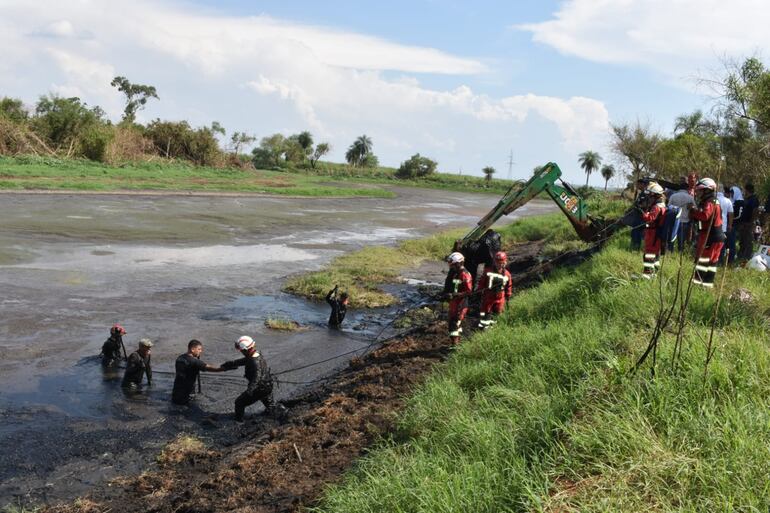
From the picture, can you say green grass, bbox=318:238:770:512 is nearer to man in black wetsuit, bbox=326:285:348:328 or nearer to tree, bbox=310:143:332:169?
man in black wetsuit, bbox=326:285:348:328

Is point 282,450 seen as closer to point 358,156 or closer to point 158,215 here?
point 158,215

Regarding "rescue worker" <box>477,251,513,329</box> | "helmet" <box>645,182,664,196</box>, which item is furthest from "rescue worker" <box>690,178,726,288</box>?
"rescue worker" <box>477,251,513,329</box>

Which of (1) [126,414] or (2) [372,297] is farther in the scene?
(2) [372,297]

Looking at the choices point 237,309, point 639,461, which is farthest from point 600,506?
point 237,309

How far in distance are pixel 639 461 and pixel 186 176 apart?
59405 millimetres

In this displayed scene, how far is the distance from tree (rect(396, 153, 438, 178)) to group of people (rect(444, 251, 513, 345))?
101 m

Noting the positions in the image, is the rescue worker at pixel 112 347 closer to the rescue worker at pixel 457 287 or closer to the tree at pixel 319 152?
the rescue worker at pixel 457 287

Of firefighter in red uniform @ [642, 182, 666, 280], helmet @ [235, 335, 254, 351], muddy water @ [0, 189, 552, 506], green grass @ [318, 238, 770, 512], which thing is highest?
firefighter in red uniform @ [642, 182, 666, 280]

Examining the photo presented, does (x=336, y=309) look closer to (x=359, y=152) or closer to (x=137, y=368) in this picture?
(x=137, y=368)

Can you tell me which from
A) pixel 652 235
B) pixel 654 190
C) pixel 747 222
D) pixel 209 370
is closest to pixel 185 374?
pixel 209 370

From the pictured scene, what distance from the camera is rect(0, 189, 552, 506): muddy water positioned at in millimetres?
8273

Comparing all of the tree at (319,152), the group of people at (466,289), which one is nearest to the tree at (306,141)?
the tree at (319,152)

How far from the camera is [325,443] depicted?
7.90 metres

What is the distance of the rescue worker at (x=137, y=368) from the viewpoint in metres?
10.2
